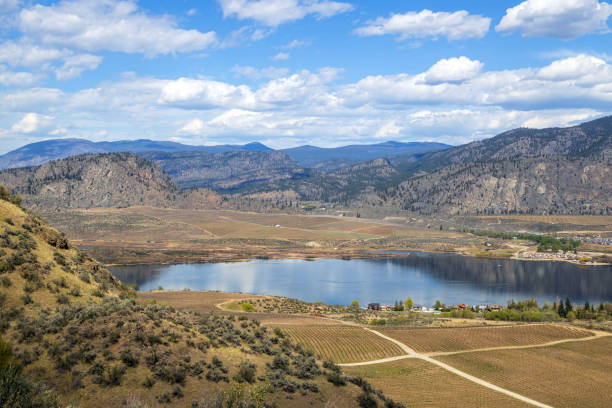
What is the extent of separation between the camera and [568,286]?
11188 cm

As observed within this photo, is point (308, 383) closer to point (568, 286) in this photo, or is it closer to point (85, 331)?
point (85, 331)

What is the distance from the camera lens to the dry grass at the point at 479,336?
4657 cm

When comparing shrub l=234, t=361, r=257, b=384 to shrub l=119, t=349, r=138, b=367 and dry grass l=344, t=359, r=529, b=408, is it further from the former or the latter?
dry grass l=344, t=359, r=529, b=408

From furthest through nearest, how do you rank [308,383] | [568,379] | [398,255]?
1. [398,255]
2. [568,379]
3. [308,383]

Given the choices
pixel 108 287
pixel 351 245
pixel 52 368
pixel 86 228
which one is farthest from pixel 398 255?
pixel 52 368

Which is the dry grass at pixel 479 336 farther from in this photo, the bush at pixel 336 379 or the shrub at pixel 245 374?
the shrub at pixel 245 374

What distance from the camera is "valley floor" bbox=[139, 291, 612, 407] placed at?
3331 cm

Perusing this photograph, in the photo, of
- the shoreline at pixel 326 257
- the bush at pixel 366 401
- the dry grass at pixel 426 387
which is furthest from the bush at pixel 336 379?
the shoreline at pixel 326 257

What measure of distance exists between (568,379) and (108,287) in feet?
107

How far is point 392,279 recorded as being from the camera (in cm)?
12094

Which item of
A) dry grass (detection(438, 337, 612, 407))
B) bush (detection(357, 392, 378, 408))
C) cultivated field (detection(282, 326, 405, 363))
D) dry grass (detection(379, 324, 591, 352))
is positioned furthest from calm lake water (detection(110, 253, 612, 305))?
bush (detection(357, 392, 378, 408))

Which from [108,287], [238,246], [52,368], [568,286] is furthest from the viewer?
[238,246]

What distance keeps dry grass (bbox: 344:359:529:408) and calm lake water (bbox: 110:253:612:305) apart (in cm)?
5720

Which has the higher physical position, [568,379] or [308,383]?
[308,383]
